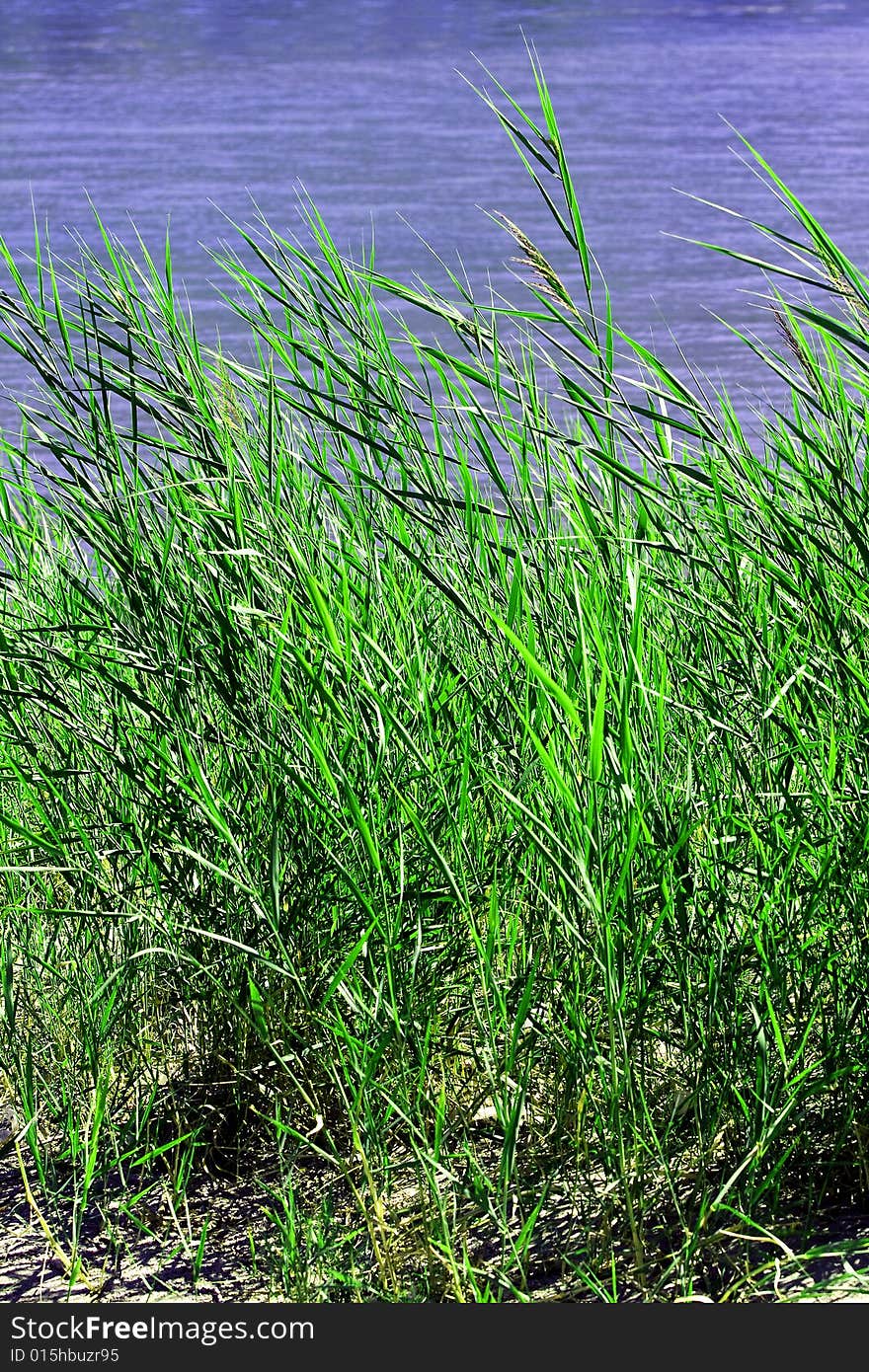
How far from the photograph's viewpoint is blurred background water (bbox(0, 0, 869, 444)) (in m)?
9.80

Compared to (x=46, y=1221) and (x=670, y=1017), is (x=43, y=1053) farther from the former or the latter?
(x=670, y=1017)

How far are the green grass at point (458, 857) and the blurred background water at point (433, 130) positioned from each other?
5.75ft

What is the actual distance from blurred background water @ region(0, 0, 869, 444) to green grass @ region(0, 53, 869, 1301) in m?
1.75

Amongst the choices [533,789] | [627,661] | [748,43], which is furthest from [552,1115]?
[748,43]

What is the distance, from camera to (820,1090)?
167 cm

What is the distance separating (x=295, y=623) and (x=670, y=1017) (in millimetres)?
639

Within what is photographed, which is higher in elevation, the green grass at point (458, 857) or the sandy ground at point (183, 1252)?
the green grass at point (458, 857)

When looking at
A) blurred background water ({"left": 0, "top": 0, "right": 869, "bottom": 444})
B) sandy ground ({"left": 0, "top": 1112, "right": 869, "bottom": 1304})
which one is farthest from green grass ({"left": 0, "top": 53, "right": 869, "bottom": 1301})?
blurred background water ({"left": 0, "top": 0, "right": 869, "bottom": 444})

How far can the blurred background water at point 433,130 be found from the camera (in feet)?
32.2

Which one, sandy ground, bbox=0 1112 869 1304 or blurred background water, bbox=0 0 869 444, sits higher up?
blurred background water, bbox=0 0 869 444

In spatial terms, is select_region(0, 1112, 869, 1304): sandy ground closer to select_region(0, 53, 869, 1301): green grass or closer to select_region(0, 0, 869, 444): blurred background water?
select_region(0, 53, 869, 1301): green grass

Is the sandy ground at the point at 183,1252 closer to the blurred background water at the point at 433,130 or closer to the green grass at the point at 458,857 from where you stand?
the green grass at the point at 458,857

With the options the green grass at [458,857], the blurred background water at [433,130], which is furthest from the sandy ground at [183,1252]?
the blurred background water at [433,130]

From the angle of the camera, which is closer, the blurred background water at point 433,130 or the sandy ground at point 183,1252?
the sandy ground at point 183,1252
